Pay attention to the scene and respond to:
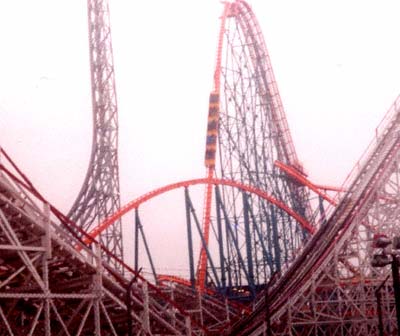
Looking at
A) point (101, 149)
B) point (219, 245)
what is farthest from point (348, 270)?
point (101, 149)

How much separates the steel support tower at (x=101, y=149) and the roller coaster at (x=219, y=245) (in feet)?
0.15

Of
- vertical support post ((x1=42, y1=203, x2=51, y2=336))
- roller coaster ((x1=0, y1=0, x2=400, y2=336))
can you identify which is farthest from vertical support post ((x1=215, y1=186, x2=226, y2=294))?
vertical support post ((x1=42, y1=203, x2=51, y2=336))

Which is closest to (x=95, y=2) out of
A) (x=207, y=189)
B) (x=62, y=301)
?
(x=207, y=189)

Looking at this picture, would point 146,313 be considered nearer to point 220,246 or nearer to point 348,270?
point 348,270

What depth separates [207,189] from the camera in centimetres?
2353

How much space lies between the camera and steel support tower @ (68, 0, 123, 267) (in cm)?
2769

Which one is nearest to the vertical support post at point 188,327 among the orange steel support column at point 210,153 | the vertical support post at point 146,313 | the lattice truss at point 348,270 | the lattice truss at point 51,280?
the lattice truss at point 51,280

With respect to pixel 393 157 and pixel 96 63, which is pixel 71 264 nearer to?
pixel 393 157

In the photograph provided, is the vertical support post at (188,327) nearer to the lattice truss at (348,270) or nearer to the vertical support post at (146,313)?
the vertical support post at (146,313)

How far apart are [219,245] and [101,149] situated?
7.83 m

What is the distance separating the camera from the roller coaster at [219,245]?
11.3 m

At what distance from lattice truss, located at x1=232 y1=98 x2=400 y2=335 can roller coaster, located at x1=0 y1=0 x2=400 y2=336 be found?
0.14ft

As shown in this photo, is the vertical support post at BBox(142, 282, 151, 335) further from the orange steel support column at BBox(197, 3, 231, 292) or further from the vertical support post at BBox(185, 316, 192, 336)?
Result: the orange steel support column at BBox(197, 3, 231, 292)

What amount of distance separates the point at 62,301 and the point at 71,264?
50.0 inches
